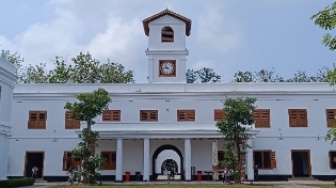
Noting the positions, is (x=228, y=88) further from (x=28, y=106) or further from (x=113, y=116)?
(x=28, y=106)

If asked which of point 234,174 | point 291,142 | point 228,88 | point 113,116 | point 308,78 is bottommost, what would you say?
point 234,174

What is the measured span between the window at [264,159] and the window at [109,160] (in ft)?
30.7

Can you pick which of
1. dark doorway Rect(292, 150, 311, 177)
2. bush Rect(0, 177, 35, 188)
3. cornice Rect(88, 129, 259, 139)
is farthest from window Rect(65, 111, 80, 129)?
dark doorway Rect(292, 150, 311, 177)

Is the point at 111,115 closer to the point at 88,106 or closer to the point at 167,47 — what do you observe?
the point at 88,106

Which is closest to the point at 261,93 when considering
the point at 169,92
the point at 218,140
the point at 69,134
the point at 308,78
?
the point at 218,140

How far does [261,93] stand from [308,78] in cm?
2215

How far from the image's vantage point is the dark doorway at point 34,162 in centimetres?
2844

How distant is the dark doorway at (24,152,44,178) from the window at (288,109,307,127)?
17083 mm

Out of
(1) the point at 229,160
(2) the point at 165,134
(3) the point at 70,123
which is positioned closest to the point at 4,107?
(3) the point at 70,123

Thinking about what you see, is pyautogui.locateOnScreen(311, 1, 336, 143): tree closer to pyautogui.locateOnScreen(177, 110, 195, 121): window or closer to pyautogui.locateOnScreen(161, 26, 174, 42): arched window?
pyautogui.locateOnScreen(177, 110, 195, 121): window

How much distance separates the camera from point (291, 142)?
27.7m

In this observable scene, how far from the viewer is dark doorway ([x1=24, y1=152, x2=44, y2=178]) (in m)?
28.4

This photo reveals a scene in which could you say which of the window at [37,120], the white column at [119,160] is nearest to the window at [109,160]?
the white column at [119,160]

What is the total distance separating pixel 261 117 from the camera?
2802 centimetres
